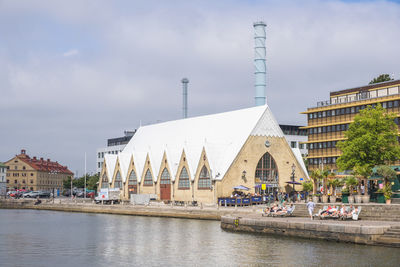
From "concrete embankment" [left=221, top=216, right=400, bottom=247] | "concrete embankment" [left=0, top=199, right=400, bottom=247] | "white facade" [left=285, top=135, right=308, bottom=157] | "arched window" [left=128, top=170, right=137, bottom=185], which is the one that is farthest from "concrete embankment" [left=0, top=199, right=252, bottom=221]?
"white facade" [left=285, top=135, right=308, bottom=157]

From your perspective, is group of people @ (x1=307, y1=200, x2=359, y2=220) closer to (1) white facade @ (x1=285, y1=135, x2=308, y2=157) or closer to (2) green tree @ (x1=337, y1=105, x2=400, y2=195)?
(2) green tree @ (x1=337, y1=105, x2=400, y2=195)

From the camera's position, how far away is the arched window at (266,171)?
75312 millimetres

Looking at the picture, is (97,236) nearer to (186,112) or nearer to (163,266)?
(163,266)

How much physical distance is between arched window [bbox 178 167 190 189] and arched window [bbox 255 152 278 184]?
30.7 feet

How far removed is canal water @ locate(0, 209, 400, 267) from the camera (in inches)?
1165

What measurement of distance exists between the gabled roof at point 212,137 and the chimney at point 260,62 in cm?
1556

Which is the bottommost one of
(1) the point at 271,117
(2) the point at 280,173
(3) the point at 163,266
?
(3) the point at 163,266

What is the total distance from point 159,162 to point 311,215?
4518 centimetres

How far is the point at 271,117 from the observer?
77.9 meters

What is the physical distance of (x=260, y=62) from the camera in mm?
100688

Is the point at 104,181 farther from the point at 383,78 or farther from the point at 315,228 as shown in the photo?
the point at 315,228

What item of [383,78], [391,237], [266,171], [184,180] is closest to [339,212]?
[391,237]

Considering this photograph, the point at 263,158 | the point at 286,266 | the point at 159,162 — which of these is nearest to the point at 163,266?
the point at 286,266

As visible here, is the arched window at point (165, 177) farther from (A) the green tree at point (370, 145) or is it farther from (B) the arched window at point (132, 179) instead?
(A) the green tree at point (370, 145)
